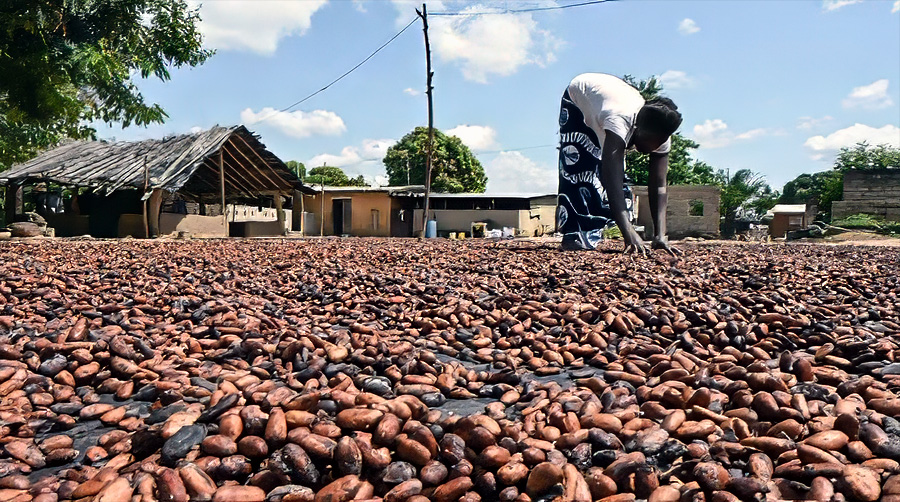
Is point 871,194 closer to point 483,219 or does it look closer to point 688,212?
point 688,212

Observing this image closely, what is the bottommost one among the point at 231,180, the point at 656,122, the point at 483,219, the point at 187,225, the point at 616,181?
the point at 187,225

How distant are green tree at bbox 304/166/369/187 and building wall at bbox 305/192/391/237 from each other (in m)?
9.89

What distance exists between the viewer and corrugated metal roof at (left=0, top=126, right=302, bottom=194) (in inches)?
530

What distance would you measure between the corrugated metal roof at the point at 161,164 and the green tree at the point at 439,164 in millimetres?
13411

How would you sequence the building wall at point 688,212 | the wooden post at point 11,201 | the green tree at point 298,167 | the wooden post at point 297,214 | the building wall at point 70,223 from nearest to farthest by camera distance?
1. the wooden post at point 11,201
2. the building wall at point 688,212
3. the building wall at point 70,223
4. the wooden post at point 297,214
5. the green tree at point 298,167

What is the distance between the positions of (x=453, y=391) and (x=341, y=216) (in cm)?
2145

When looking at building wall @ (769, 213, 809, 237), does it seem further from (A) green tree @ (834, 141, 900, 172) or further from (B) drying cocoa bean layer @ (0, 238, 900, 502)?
(B) drying cocoa bean layer @ (0, 238, 900, 502)

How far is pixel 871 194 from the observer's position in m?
15.1

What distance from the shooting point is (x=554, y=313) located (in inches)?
109

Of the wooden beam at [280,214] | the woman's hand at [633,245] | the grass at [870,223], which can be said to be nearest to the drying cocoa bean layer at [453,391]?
the woman's hand at [633,245]

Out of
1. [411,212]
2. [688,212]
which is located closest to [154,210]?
[411,212]

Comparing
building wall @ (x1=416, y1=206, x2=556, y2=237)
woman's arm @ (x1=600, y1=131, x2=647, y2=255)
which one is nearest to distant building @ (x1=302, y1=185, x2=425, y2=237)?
building wall @ (x1=416, y1=206, x2=556, y2=237)

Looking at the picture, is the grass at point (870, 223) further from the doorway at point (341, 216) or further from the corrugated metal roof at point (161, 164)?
the doorway at point (341, 216)

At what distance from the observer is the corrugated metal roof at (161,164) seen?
13453 mm
